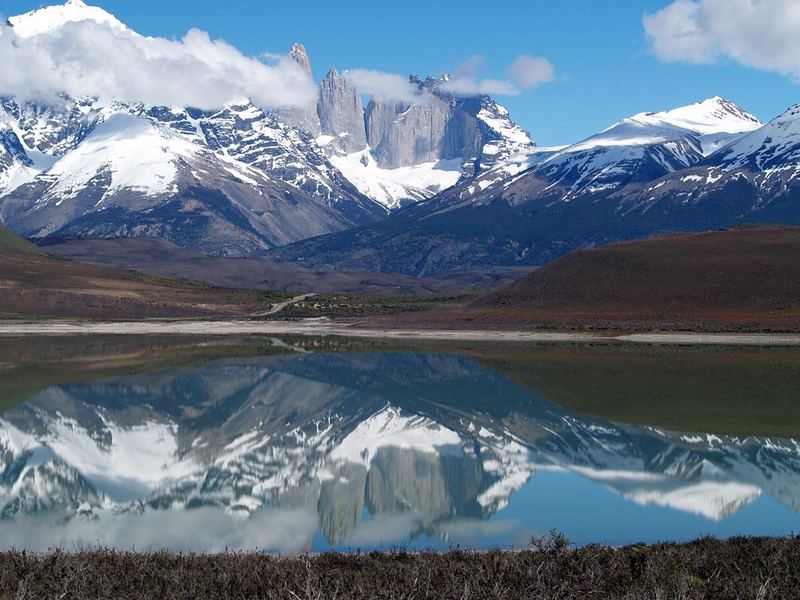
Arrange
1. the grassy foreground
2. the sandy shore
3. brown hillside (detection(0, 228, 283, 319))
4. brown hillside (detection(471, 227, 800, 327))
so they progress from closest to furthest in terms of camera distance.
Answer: the grassy foreground → the sandy shore → brown hillside (detection(471, 227, 800, 327)) → brown hillside (detection(0, 228, 283, 319))

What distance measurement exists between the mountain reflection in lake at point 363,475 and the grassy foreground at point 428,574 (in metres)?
4.05

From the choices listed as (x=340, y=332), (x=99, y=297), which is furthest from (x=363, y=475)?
(x=99, y=297)

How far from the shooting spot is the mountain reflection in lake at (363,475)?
2745 centimetres

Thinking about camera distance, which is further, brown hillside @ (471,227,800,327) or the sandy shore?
brown hillside @ (471,227,800,327)

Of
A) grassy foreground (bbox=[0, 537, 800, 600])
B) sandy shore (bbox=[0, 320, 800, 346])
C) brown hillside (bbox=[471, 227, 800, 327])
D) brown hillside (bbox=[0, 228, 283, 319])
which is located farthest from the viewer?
brown hillside (bbox=[0, 228, 283, 319])

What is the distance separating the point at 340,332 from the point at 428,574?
10896 cm

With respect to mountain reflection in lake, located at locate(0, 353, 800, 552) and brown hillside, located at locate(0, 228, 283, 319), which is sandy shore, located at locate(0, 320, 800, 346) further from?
mountain reflection in lake, located at locate(0, 353, 800, 552)

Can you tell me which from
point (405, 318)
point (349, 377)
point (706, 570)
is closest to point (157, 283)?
point (405, 318)

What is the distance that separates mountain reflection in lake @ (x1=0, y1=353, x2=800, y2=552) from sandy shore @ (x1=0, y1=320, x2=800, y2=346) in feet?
159

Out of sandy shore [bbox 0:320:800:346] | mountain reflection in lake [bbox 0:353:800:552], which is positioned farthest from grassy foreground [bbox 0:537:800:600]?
sandy shore [bbox 0:320:800:346]

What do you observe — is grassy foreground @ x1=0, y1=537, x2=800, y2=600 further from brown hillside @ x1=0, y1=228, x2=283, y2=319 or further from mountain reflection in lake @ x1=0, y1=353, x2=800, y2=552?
brown hillside @ x1=0, y1=228, x2=283, y2=319

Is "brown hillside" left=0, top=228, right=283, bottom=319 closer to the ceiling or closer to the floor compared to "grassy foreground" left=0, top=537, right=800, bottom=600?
closer to the ceiling

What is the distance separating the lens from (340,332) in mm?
128250

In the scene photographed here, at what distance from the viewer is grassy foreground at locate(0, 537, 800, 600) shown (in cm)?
1834
